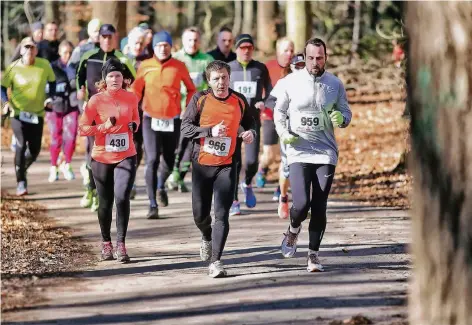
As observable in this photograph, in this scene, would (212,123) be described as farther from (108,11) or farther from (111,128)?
(108,11)

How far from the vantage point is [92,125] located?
37.6ft

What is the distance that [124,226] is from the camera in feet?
37.2

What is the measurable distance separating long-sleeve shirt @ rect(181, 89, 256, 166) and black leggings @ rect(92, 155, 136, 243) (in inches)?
31.8

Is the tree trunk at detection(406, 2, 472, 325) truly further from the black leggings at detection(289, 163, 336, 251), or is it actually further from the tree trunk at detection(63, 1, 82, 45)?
the tree trunk at detection(63, 1, 82, 45)

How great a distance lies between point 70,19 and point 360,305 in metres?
27.5

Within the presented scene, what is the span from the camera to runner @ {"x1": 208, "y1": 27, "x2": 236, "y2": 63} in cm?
1585

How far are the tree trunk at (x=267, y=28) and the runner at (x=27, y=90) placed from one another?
14511 mm

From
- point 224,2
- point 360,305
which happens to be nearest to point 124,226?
point 360,305

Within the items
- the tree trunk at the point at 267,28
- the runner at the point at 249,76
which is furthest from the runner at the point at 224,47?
the tree trunk at the point at 267,28

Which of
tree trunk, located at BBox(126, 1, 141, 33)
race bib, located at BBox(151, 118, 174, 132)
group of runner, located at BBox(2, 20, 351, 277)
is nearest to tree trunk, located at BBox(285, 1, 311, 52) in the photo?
group of runner, located at BBox(2, 20, 351, 277)

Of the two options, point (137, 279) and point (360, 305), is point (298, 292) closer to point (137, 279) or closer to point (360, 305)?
point (360, 305)

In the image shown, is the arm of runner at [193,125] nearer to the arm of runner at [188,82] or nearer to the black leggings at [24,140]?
the arm of runner at [188,82]

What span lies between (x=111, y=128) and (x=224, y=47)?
4.76 meters

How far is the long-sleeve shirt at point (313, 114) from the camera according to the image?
10.6 metres
